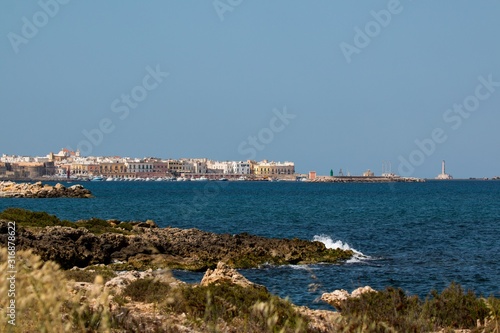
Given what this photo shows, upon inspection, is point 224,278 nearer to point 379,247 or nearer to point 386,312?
point 386,312

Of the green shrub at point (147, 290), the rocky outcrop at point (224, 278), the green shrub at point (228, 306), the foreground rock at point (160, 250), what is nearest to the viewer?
the green shrub at point (228, 306)

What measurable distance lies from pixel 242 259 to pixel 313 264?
2.56 m

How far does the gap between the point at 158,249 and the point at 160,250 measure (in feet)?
0.52

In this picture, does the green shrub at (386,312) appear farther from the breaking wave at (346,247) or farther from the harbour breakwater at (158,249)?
the breaking wave at (346,247)

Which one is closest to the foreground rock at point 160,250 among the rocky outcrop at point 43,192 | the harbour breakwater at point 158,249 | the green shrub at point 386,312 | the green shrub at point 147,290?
the harbour breakwater at point 158,249

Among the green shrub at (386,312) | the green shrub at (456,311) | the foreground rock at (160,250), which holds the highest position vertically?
the green shrub at (386,312)

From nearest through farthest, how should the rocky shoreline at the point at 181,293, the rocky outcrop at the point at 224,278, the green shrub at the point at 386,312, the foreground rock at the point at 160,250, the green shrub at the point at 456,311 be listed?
the rocky shoreline at the point at 181,293 → the green shrub at the point at 386,312 → the green shrub at the point at 456,311 → the rocky outcrop at the point at 224,278 → the foreground rock at the point at 160,250

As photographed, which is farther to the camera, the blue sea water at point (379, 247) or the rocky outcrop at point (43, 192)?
the rocky outcrop at point (43, 192)

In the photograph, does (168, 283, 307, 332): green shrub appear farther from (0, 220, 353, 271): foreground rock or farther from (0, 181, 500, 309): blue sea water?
(0, 220, 353, 271): foreground rock

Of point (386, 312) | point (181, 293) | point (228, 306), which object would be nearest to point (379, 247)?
point (386, 312)

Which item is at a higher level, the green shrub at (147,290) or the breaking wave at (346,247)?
the green shrub at (147,290)

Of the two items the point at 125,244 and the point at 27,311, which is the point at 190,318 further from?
the point at 125,244

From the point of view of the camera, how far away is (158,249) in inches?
958

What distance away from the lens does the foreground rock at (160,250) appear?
70.0ft
